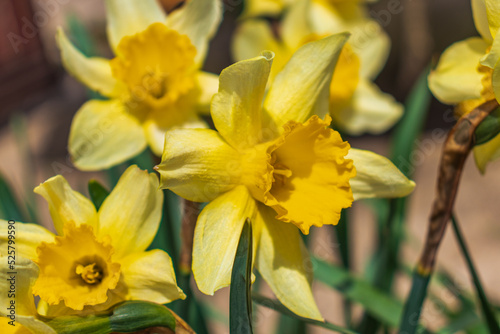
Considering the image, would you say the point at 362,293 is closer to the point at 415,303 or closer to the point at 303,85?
the point at 415,303

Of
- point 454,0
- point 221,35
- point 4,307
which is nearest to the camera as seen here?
point 4,307

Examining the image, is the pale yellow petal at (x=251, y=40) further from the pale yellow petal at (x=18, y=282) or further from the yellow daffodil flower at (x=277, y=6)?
the pale yellow petal at (x=18, y=282)

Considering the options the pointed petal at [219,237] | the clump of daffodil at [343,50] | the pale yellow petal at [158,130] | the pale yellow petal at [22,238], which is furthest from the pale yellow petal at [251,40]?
the pale yellow petal at [22,238]

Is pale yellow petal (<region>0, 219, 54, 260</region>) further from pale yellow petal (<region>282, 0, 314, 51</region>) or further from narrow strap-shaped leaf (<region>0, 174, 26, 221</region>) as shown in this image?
pale yellow petal (<region>282, 0, 314, 51</region>)

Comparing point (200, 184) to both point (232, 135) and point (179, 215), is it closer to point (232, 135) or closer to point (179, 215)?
point (232, 135)

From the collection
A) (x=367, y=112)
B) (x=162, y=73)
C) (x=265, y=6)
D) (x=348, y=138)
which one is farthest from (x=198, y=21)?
(x=348, y=138)

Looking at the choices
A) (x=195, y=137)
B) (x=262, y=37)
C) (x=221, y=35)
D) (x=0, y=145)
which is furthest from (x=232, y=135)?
(x=0, y=145)
